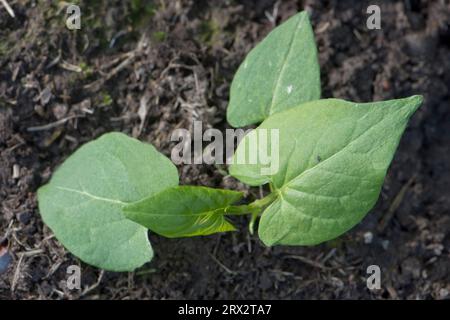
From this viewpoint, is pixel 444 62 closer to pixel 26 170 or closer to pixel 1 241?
pixel 26 170

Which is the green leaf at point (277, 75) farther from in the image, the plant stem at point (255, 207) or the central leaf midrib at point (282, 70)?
the plant stem at point (255, 207)

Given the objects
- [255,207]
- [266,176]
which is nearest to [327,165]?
[266,176]

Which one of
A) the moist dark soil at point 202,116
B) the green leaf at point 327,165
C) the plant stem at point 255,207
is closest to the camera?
the green leaf at point 327,165

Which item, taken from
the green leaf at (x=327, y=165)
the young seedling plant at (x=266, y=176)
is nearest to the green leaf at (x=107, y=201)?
the young seedling plant at (x=266, y=176)

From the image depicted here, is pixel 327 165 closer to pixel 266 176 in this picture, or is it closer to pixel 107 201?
pixel 266 176

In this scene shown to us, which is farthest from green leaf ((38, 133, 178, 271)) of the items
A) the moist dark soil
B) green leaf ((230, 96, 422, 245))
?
green leaf ((230, 96, 422, 245))
